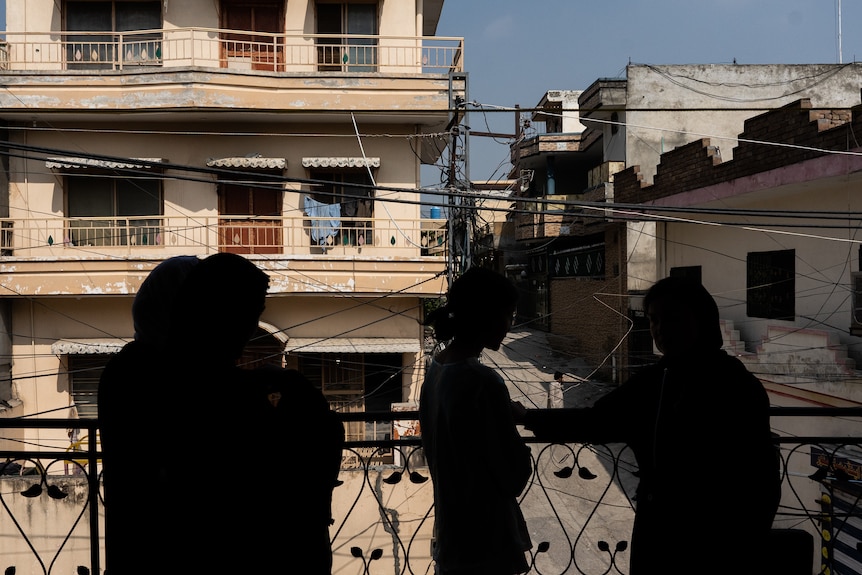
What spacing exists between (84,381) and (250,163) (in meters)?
4.62

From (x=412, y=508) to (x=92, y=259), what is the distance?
244 inches

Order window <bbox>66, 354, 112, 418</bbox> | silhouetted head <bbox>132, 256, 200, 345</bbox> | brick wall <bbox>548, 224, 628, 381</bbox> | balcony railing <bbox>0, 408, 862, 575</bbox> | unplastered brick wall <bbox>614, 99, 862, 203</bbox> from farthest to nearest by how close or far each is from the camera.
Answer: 1. brick wall <bbox>548, 224, 628, 381</bbox>
2. window <bbox>66, 354, 112, 418</bbox>
3. unplastered brick wall <bbox>614, 99, 862, 203</bbox>
4. balcony railing <bbox>0, 408, 862, 575</bbox>
5. silhouetted head <bbox>132, 256, 200, 345</bbox>

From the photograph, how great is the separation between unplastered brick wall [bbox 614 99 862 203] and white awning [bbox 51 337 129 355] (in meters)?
10.1

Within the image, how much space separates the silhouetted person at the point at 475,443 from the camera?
1919mm

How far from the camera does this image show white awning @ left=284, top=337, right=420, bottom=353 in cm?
1147

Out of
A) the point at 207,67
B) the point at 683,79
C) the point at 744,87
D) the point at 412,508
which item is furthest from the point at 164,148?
the point at 744,87

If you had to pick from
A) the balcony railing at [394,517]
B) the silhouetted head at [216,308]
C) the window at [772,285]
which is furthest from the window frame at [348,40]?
the silhouetted head at [216,308]

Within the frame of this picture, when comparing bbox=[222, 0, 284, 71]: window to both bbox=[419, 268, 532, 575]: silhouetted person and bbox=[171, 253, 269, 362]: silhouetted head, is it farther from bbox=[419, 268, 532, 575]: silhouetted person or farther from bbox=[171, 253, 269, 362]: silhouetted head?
bbox=[171, 253, 269, 362]: silhouetted head

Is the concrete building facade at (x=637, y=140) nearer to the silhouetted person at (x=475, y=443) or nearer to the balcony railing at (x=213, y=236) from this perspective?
the balcony railing at (x=213, y=236)

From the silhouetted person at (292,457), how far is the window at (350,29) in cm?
1118

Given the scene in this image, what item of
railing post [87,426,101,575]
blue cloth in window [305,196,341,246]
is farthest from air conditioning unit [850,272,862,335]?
railing post [87,426,101,575]

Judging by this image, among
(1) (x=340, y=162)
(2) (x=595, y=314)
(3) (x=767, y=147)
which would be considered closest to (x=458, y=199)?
(1) (x=340, y=162)

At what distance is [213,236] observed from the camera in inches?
456

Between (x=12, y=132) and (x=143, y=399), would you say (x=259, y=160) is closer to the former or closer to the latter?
(x=12, y=132)
